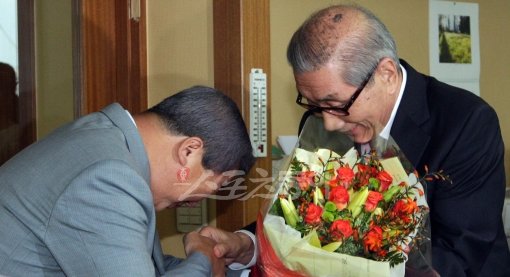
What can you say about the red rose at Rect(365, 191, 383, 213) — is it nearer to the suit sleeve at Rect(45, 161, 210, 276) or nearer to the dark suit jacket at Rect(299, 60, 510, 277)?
the dark suit jacket at Rect(299, 60, 510, 277)

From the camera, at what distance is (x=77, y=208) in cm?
106

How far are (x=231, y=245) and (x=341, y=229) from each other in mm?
464

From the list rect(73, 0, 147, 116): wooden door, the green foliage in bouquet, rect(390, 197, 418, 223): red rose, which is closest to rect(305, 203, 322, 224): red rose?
the green foliage in bouquet

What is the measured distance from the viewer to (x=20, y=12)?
1888 mm

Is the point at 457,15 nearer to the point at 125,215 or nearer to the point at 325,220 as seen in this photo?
the point at 325,220

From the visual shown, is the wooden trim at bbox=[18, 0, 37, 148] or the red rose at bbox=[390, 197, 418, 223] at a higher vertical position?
the wooden trim at bbox=[18, 0, 37, 148]

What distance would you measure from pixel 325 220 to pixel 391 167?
0.62 feet

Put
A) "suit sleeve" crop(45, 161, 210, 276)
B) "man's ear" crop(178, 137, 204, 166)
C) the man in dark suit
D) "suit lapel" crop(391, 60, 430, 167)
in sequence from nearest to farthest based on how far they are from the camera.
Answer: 1. "suit sleeve" crop(45, 161, 210, 276)
2. "man's ear" crop(178, 137, 204, 166)
3. the man in dark suit
4. "suit lapel" crop(391, 60, 430, 167)

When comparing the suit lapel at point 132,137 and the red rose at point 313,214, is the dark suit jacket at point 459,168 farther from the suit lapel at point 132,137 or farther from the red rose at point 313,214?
the suit lapel at point 132,137

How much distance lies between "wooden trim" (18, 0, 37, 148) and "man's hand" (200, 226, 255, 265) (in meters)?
0.72

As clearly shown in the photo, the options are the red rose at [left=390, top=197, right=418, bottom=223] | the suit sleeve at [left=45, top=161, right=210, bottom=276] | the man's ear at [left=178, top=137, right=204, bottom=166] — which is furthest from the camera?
the man's ear at [left=178, top=137, right=204, bottom=166]

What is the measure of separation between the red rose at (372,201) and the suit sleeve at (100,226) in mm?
382

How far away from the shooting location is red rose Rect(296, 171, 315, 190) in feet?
4.05

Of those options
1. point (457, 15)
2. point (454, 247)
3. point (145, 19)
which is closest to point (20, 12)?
point (145, 19)
